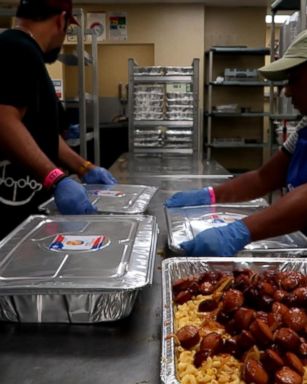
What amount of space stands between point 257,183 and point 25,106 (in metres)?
0.94

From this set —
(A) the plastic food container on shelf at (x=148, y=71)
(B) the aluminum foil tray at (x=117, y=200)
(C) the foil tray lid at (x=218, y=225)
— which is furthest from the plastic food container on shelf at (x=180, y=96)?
(C) the foil tray lid at (x=218, y=225)

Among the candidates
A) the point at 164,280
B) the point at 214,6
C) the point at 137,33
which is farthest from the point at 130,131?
the point at 164,280

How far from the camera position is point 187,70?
4.79m

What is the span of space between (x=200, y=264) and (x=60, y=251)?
0.29 metres

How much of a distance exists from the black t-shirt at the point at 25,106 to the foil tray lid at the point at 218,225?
72 cm

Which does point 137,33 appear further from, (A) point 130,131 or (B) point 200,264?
(B) point 200,264

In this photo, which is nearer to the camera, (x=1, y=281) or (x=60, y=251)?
(x=1, y=281)

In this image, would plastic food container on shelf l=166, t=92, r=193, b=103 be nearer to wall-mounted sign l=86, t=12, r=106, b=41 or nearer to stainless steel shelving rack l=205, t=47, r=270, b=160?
stainless steel shelving rack l=205, t=47, r=270, b=160

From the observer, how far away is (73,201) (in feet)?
5.46

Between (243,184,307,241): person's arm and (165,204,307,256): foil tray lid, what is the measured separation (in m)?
0.03

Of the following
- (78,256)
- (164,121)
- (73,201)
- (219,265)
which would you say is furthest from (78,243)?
(164,121)

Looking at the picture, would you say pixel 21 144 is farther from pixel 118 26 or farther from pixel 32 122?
pixel 118 26

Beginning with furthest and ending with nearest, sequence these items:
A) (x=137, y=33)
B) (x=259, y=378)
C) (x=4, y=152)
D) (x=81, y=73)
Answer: (x=137, y=33)
(x=81, y=73)
(x=4, y=152)
(x=259, y=378)

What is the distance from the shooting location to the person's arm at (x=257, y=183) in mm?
1953
